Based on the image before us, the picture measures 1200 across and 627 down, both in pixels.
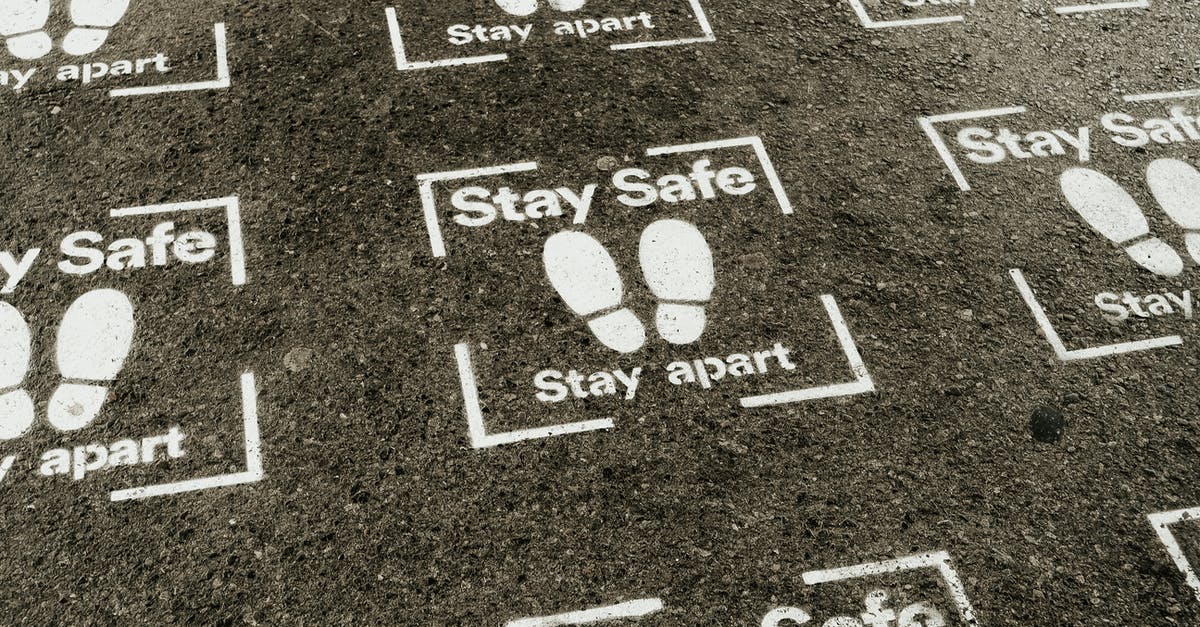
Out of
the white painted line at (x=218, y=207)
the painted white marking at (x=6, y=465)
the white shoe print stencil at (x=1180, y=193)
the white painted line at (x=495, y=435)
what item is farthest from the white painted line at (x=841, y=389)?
the painted white marking at (x=6, y=465)

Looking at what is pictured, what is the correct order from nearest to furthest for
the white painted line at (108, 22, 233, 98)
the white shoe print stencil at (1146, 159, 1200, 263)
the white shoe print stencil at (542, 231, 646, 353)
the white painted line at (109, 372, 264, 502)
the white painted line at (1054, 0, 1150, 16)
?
1. the white painted line at (109, 372, 264, 502)
2. the white shoe print stencil at (542, 231, 646, 353)
3. the white shoe print stencil at (1146, 159, 1200, 263)
4. the white painted line at (108, 22, 233, 98)
5. the white painted line at (1054, 0, 1150, 16)

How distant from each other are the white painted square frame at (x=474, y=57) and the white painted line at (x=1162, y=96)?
0.98 metres

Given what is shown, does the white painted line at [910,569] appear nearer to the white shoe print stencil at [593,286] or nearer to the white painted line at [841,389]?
the white painted line at [841,389]

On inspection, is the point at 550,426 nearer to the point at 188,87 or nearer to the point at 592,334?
the point at 592,334

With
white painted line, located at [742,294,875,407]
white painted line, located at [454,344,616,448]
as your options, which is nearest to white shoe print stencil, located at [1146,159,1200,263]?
white painted line, located at [742,294,875,407]

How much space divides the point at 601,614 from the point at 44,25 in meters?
1.98

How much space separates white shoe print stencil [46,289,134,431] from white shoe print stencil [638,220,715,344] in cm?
98

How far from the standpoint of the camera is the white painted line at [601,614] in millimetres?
1762

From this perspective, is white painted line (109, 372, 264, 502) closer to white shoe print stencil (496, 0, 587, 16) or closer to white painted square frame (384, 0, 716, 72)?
white painted square frame (384, 0, 716, 72)

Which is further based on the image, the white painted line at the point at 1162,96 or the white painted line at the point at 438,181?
the white painted line at the point at 1162,96

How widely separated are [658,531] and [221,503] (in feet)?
2.36

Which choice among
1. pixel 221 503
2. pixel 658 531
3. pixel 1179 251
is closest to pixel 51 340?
pixel 221 503

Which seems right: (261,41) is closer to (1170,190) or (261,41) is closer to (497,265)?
(497,265)

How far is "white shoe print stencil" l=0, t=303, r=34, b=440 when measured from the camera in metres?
1.98
